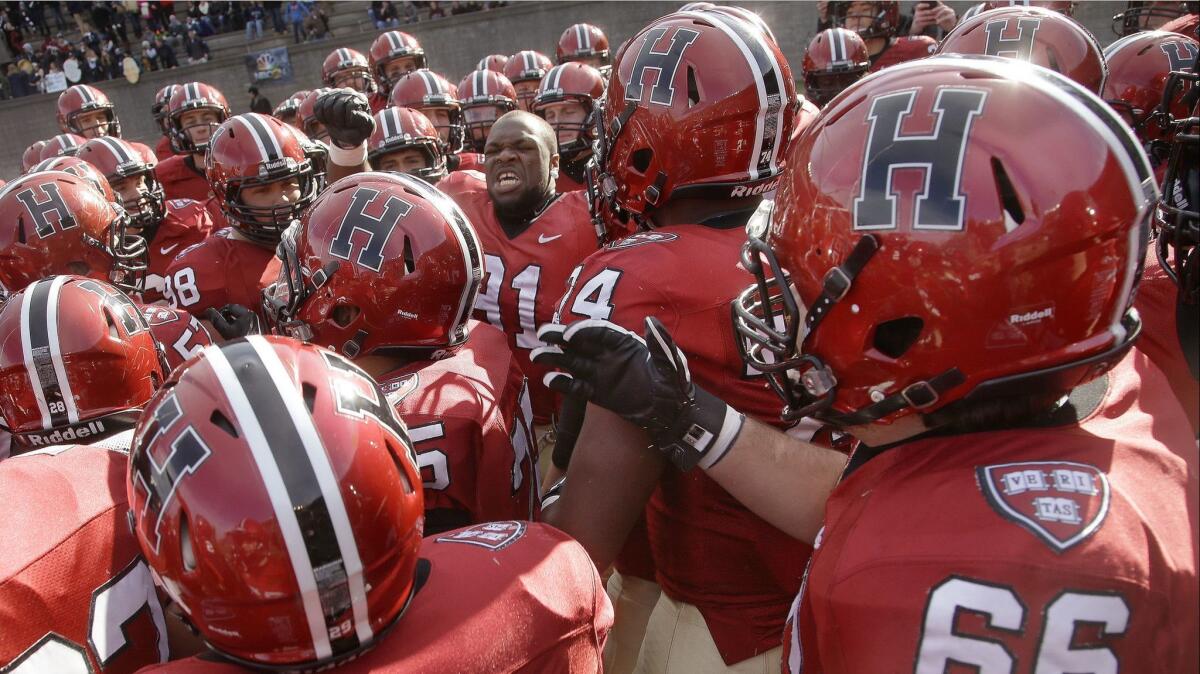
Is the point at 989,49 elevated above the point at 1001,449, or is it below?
above

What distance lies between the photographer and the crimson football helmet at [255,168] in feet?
14.6

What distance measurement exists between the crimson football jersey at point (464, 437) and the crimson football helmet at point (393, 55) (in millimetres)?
8787

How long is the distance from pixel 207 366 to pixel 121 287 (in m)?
3.31

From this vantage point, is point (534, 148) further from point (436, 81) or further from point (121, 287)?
point (436, 81)

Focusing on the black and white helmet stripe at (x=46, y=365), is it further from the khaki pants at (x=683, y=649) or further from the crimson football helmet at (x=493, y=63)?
the crimson football helmet at (x=493, y=63)

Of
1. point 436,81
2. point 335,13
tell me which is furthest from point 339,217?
point 335,13

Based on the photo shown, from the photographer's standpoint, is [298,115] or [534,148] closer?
[534,148]

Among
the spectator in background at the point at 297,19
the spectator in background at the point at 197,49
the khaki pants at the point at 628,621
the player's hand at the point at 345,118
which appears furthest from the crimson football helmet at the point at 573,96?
the spectator in background at the point at 197,49

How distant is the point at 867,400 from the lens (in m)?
1.58

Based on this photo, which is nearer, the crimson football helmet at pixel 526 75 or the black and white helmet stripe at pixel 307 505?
the black and white helmet stripe at pixel 307 505

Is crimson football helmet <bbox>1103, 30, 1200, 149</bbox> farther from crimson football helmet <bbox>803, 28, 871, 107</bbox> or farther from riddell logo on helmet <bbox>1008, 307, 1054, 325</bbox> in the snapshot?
crimson football helmet <bbox>803, 28, 871, 107</bbox>

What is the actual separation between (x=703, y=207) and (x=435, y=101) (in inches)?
207

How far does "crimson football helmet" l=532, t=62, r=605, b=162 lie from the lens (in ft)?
20.5

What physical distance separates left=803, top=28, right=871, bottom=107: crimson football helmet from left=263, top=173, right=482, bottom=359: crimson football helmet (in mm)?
6148
